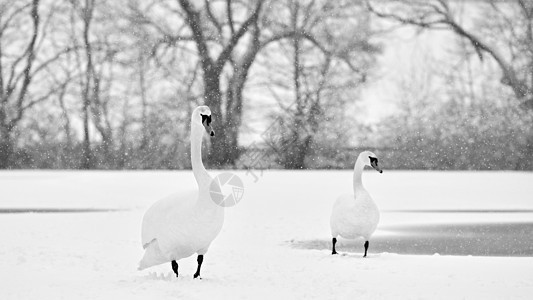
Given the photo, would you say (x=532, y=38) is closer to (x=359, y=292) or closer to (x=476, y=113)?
(x=476, y=113)

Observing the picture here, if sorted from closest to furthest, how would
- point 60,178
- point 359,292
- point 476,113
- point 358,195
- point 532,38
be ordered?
point 359,292
point 358,195
point 60,178
point 476,113
point 532,38

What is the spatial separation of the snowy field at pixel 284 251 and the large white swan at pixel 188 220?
27cm

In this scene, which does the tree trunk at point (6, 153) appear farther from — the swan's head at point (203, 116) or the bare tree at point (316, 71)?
the swan's head at point (203, 116)

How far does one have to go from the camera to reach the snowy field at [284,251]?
271 inches

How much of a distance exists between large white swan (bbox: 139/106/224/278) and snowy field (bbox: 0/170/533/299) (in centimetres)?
27

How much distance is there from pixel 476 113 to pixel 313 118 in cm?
553

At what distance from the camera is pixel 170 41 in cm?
2922

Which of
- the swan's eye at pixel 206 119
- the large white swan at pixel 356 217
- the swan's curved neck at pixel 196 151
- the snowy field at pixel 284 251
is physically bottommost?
the snowy field at pixel 284 251

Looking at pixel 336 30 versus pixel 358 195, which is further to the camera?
pixel 336 30

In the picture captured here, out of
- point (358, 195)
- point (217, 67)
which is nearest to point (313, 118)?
point (217, 67)

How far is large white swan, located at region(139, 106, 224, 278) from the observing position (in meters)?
6.86

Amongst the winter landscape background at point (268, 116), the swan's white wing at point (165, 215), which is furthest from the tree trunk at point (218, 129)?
the swan's white wing at point (165, 215)

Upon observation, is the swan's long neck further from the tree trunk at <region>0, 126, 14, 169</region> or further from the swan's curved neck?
the tree trunk at <region>0, 126, 14, 169</region>

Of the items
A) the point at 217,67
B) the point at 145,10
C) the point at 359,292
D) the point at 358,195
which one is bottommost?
the point at 359,292
